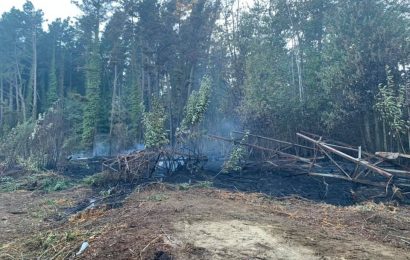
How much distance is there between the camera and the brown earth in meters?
4.87

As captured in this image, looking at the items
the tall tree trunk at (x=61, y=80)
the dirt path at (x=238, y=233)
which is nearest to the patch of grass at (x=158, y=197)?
the dirt path at (x=238, y=233)

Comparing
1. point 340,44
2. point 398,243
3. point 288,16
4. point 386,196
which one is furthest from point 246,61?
point 398,243

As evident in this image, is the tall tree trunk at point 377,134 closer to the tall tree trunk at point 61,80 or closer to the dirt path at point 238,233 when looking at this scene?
the dirt path at point 238,233

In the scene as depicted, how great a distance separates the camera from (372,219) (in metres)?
6.90

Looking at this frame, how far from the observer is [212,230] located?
5.85 m

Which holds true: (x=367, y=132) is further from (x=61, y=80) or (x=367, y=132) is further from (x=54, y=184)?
(x=61, y=80)

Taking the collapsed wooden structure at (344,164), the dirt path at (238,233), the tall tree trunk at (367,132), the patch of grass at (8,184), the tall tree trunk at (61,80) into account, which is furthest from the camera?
the tall tree trunk at (61,80)

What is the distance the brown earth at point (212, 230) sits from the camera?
4871 mm

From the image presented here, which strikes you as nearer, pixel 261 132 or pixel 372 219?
pixel 372 219

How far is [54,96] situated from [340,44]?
1377 inches

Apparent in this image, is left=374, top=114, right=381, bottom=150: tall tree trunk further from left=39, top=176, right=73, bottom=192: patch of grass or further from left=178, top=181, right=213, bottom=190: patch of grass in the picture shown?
left=39, top=176, right=73, bottom=192: patch of grass

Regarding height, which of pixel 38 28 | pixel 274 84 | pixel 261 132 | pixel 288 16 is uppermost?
pixel 38 28

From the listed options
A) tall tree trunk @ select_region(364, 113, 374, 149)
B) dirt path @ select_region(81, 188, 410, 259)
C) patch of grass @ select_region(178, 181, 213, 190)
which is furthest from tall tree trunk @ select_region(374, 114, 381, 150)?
patch of grass @ select_region(178, 181, 213, 190)

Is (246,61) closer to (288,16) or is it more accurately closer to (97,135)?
(288,16)
